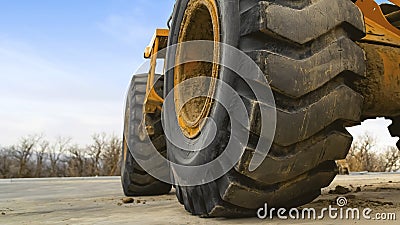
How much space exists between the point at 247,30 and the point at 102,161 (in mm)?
33111

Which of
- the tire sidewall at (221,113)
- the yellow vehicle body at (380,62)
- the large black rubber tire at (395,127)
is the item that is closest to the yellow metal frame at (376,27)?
the yellow vehicle body at (380,62)

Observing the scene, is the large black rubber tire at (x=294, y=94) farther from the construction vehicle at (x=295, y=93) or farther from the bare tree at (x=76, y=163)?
the bare tree at (x=76, y=163)

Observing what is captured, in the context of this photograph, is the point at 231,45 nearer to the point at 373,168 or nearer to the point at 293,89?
the point at 293,89

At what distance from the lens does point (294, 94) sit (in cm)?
165

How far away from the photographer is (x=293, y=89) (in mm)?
1643

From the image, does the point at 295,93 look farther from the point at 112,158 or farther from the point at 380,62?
the point at 112,158

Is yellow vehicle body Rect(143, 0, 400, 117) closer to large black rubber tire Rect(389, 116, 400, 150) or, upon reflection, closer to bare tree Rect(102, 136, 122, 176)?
large black rubber tire Rect(389, 116, 400, 150)

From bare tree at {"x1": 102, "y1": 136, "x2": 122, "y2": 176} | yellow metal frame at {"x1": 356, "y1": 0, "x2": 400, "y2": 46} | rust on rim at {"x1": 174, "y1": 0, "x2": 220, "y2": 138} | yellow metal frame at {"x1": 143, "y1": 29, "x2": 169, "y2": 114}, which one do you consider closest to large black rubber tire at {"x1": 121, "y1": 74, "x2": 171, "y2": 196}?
yellow metal frame at {"x1": 143, "y1": 29, "x2": 169, "y2": 114}

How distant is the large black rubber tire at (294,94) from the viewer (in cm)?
166

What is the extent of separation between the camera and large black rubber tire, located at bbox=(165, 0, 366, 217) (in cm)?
166

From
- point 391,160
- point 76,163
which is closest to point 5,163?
point 76,163

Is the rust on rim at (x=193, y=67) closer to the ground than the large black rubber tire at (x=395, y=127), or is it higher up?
higher up

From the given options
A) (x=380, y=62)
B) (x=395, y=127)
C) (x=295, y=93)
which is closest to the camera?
(x=295, y=93)

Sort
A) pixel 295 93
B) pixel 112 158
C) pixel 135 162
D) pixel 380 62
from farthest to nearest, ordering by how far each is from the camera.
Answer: pixel 112 158
pixel 135 162
pixel 380 62
pixel 295 93
